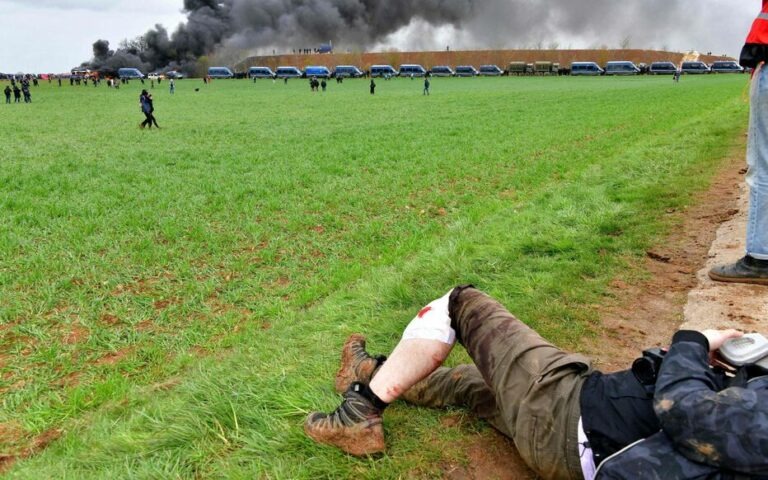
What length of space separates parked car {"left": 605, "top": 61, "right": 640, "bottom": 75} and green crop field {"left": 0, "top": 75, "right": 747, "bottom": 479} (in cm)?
7964

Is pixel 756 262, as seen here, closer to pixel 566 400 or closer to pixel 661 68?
pixel 566 400

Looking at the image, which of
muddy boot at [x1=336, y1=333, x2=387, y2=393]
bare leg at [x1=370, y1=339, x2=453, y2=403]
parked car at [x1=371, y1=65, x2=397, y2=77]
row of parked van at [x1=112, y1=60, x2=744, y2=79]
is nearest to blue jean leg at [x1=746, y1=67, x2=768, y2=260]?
bare leg at [x1=370, y1=339, x2=453, y2=403]

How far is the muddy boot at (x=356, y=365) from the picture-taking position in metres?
3.12

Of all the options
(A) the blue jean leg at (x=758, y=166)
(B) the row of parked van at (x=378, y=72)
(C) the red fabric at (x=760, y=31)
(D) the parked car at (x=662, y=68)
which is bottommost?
(A) the blue jean leg at (x=758, y=166)

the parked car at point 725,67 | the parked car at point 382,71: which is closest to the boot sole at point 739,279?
the parked car at point 382,71

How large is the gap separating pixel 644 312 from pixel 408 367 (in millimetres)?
2351

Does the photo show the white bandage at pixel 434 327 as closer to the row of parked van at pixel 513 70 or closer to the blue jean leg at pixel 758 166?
the blue jean leg at pixel 758 166

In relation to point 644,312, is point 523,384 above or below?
above

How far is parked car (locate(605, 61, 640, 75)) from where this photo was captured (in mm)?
87062

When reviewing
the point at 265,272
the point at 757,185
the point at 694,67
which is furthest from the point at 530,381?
the point at 694,67

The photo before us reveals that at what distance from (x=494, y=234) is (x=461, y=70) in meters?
94.4

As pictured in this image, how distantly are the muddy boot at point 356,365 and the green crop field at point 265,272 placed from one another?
0.54 feet

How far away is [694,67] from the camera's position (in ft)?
288

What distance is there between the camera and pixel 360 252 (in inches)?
303
